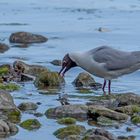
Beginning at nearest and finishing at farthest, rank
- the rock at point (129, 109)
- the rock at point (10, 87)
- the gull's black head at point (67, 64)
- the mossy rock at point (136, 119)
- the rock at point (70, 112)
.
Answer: the mossy rock at point (136, 119) → the rock at point (70, 112) → the rock at point (129, 109) → the rock at point (10, 87) → the gull's black head at point (67, 64)

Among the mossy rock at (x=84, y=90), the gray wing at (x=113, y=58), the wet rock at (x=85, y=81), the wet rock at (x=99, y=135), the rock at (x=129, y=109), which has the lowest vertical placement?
the mossy rock at (x=84, y=90)

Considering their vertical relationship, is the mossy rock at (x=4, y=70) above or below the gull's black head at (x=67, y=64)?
below

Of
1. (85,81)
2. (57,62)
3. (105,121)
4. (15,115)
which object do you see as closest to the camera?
(105,121)

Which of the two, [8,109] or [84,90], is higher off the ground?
[8,109]

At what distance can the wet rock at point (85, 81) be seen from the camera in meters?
11.8

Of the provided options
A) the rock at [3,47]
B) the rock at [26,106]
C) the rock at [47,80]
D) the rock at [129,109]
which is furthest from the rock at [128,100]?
the rock at [3,47]

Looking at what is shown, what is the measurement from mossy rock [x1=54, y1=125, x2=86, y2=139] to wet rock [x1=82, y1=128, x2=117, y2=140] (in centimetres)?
20

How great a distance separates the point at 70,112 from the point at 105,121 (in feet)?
1.67

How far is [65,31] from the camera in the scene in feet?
57.0

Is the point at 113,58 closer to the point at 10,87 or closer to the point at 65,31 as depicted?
the point at 10,87

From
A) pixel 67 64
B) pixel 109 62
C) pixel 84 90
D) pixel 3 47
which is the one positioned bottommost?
pixel 84 90

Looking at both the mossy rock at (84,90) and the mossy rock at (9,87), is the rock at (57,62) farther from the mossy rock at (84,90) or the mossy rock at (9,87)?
the mossy rock at (9,87)

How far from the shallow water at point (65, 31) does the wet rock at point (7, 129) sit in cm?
9

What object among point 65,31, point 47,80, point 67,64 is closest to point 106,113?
point 47,80
